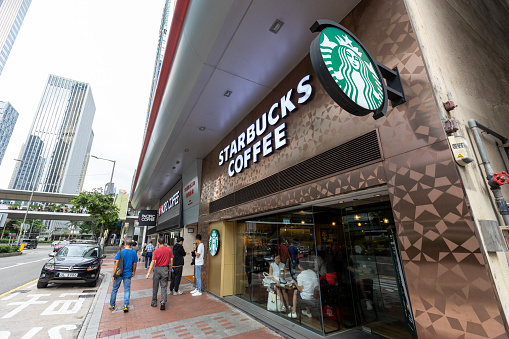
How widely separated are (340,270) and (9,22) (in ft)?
484

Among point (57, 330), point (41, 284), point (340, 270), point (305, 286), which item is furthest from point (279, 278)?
point (41, 284)

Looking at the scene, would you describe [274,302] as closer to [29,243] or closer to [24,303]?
[24,303]

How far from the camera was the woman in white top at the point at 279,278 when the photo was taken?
5.36 meters

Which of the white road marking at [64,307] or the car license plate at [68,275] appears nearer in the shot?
the white road marking at [64,307]

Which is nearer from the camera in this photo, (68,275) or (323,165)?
(323,165)

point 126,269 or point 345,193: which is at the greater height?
point 345,193

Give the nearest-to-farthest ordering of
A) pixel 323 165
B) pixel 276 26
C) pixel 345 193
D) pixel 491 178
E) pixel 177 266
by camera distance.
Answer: pixel 491 178, pixel 345 193, pixel 323 165, pixel 276 26, pixel 177 266

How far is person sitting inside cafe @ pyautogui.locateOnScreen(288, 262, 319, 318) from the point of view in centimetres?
468

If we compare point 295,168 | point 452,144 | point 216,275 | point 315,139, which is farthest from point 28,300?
point 452,144

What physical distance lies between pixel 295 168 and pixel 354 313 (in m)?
3.26

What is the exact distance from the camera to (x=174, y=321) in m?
5.12

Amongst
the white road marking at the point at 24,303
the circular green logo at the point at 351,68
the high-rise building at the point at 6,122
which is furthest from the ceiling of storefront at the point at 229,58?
the high-rise building at the point at 6,122

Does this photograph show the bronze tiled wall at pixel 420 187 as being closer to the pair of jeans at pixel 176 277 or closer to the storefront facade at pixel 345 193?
the storefront facade at pixel 345 193

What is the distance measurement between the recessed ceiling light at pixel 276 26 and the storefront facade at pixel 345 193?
158mm
